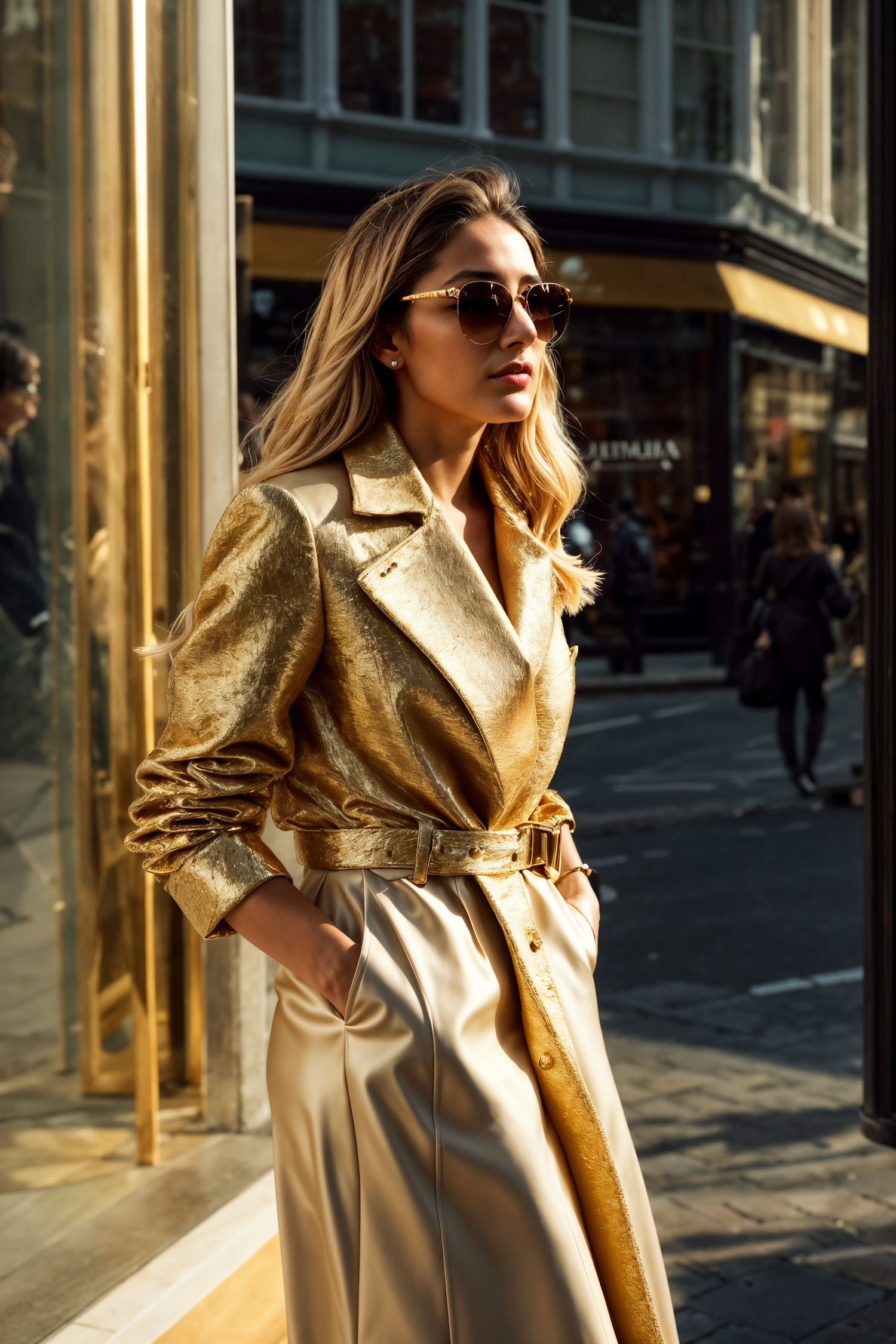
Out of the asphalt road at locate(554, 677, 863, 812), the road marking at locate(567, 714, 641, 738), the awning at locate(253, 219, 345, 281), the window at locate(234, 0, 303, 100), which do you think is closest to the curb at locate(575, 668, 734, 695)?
the asphalt road at locate(554, 677, 863, 812)

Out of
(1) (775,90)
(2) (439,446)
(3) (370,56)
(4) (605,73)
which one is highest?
(1) (775,90)

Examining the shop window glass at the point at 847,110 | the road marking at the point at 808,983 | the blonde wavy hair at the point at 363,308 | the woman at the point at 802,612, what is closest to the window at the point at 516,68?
the shop window glass at the point at 847,110

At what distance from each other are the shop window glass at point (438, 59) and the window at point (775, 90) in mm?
5066

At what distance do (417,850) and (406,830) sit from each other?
0.10 ft

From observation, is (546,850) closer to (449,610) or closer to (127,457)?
(449,610)

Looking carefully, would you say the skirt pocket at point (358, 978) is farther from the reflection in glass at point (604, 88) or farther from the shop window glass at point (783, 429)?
the reflection in glass at point (604, 88)

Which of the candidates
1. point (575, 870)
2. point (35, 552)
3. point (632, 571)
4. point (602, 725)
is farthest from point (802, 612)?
point (575, 870)

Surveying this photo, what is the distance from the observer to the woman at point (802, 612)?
1052 centimetres

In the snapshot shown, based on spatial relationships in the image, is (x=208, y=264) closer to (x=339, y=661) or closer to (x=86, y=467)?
(x=86, y=467)

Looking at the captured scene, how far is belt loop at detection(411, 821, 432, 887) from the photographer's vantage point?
1.95m

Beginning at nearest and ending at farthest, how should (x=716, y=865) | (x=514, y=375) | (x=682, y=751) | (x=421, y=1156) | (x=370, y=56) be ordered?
(x=421, y=1156) → (x=514, y=375) → (x=716, y=865) → (x=682, y=751) → (x=370, y=56)

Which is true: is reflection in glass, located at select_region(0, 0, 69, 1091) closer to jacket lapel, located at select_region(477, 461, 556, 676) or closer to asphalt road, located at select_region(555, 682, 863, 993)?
jacket lapel, located at select_region(477, 461, 556, 676)

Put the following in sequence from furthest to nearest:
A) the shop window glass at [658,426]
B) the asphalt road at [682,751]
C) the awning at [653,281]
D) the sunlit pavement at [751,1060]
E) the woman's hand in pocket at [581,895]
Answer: the shop window glass at [658,426]
the awning at [653,281]
the asphalt road at [682,751]
the sunlit pavement at [751,1060]
the woman's hand in pocket at [581,895]

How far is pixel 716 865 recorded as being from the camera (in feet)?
27.9
